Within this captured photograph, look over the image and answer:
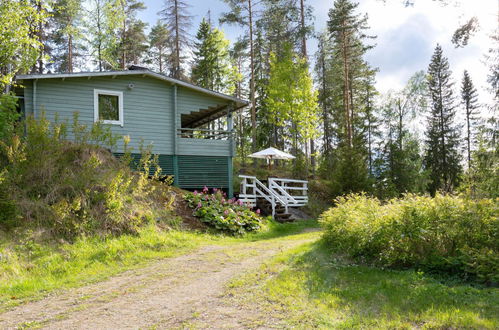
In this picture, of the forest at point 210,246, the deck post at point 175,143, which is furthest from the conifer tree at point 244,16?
the forest at point 210,246

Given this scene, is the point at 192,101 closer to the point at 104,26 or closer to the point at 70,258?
the point at 70,258

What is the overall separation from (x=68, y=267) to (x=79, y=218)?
182 cm

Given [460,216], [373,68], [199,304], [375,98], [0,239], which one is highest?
[373,68]

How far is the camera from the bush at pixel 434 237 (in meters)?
4.96

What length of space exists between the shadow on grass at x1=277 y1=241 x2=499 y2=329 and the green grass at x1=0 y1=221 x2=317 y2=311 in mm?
3204

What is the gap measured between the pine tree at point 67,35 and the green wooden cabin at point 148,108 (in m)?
13.1

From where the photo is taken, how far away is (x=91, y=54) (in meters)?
27.0

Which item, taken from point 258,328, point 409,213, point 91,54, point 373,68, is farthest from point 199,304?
point 373,68

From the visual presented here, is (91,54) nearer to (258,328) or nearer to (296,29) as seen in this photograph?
(296,29)

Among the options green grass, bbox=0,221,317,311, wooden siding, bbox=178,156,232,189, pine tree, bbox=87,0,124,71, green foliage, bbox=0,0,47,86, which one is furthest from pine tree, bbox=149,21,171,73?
green grass, bbox=0,221,317,311

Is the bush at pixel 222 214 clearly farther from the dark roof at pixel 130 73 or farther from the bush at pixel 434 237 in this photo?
the dark roof at pixel 130 73

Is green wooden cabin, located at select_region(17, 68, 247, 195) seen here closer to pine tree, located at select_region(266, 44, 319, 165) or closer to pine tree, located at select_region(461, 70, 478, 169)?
pine tree, located at select_region(266, 44, 319, 165)

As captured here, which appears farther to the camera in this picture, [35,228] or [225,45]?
[225,45]

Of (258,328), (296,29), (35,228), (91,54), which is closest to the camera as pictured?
(258,328)
